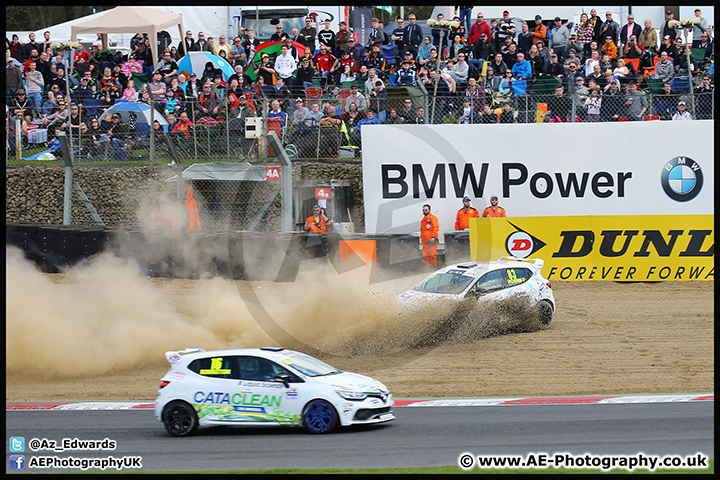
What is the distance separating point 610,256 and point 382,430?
8.53 m

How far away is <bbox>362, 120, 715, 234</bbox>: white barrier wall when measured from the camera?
53.5 ft

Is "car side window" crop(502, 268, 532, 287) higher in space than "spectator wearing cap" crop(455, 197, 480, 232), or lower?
lower

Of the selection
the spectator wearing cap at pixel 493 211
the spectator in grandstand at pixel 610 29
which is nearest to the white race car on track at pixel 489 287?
the spectator wearing cap at pixel 493 211

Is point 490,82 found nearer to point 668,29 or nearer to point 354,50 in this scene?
point 354,50

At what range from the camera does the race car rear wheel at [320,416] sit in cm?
833

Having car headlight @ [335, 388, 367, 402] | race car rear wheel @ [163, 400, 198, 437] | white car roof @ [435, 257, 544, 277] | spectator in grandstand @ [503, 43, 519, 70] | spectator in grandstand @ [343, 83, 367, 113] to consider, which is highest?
spectator in grandstand @ [503, 43, 519, 70]

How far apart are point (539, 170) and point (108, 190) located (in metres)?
9.23

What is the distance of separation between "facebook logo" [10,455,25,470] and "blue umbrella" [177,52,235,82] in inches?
505

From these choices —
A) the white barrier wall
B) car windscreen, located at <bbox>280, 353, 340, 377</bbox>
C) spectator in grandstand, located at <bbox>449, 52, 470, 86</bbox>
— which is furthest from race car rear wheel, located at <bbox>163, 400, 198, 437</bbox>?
spectator in grandstand, located at <bbox>449, 52, 470, 86</bbox>

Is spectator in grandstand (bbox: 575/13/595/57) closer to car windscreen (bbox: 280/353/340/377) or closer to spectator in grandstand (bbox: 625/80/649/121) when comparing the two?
spectator in grandstand (bbox: 625/80/649/121)

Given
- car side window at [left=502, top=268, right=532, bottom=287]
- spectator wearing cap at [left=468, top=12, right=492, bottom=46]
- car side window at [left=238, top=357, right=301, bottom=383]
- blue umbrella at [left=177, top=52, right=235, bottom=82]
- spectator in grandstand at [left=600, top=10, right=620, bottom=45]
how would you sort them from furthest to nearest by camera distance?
blue umbrella at [left=177, top=52, right=235, bottom=82]
spectator wearing cap at [left=468, top=12, right=492, bottom=46]
spectator in grandstand at [left=600, top=10, right=620, bottom=45]
car side window at [left=502, top=268, right=532, bottom=287]
car side window at [left=238, top=357, right=301, bottom=383]

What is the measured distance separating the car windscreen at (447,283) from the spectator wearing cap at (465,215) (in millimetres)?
3552

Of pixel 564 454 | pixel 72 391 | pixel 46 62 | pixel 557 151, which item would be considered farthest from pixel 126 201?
pixel 564 454

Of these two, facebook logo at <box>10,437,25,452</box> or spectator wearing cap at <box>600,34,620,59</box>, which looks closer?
facebook logo at <box>10,437,25,452</box>
